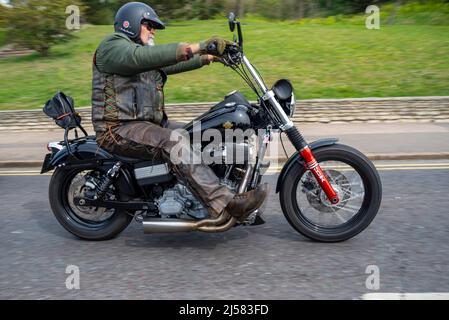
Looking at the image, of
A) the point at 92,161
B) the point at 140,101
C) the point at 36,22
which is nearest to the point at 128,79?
the point at 140,101

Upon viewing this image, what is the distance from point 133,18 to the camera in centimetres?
438

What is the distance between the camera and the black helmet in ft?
14.3

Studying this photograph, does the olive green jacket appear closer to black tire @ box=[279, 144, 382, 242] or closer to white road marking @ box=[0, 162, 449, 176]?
black tire @ box=[279, 144, 382, 242]

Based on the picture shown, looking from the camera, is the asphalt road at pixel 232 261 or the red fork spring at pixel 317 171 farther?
the red fork spring at pixel 317 171

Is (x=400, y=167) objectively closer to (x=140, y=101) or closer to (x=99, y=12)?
Result: (x=140, y=101)

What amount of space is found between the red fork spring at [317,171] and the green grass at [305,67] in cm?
729

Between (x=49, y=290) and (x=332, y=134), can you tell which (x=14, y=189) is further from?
(x=332, y=134)

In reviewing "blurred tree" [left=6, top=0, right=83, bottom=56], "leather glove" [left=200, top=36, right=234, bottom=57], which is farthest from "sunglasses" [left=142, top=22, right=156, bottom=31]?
"blurred tree" [left=6, top=0, right=83, bottom=56]

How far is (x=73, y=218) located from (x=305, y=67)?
374 inches

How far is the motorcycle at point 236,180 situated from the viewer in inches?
174

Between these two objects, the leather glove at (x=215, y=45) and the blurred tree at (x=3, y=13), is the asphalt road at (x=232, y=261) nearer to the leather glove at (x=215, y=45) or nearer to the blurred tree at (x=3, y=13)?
the leather glove at (x=215, y=45)

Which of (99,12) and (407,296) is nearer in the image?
(407,296)

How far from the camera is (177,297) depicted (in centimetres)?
380

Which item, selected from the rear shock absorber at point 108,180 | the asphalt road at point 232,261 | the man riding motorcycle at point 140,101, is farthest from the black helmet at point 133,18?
the asphalt road at point 232,261
